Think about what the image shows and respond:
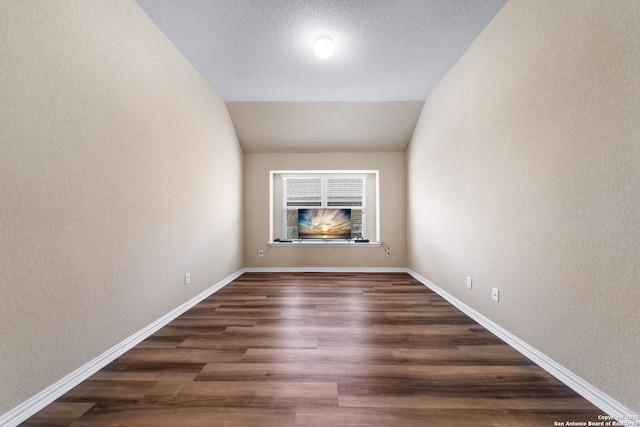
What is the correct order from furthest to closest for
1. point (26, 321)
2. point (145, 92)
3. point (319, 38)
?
point (319, 38)
point (145, 92)
point (26, 321)

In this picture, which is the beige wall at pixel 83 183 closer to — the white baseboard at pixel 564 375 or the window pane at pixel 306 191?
the window pane at pixel 306 191

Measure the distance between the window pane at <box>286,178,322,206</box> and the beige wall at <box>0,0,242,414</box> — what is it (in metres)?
2.52

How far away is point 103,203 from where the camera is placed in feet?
5.39

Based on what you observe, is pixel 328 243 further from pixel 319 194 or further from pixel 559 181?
pixel 559 181

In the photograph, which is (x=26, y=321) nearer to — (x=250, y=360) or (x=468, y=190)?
(x=250, y=360)

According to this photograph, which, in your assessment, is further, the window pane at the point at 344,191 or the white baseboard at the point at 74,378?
the window pane at the point at 344,191

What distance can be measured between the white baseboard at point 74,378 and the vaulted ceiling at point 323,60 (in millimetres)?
2637

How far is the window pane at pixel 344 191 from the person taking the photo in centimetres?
495

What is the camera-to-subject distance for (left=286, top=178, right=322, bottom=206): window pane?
4953 millimetres

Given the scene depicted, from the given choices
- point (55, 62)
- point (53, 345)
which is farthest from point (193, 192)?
point (53, 345)

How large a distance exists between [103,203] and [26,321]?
739mm

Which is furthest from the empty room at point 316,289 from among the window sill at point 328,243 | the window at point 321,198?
the window at point 321,198

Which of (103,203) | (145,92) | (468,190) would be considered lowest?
(103,203)

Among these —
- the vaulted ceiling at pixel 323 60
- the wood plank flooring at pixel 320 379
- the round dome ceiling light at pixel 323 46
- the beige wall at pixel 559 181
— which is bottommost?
the wood plank flooring at pixel 320 379
